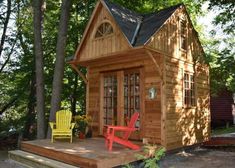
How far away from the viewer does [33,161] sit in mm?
7121

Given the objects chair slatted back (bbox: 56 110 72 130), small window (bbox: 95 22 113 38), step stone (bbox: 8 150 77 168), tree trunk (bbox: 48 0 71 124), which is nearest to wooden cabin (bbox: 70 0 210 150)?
small window (bbox: 95 22 113 38)

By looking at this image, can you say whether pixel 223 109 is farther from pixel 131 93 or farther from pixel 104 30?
pixel 104 30

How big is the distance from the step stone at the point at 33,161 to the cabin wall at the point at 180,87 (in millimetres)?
2805

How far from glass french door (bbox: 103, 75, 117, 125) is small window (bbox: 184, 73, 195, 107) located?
7.12 feet

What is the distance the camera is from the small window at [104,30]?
8.35 meters

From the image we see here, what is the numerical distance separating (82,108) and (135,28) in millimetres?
7261

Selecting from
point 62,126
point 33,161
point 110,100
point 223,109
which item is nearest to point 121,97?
point 110,100

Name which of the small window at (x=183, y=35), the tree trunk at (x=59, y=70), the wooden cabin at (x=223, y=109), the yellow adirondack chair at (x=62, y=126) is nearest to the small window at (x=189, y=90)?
the small window at (x=183, y=35)

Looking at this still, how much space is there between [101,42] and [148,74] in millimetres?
1721

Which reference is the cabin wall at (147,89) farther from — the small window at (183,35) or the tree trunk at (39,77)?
the tree trunk at (39,77)

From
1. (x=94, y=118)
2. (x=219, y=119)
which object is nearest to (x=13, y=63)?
(x=94, y=118)

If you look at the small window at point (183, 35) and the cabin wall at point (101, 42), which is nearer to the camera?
the cabin wall at point (101, 42)

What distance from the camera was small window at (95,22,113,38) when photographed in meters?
8.35

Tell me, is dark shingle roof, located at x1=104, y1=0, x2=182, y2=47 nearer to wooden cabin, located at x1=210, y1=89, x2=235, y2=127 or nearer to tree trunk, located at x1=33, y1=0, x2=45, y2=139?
tree trunk, located at x1=33, y1=0, x2=45, y2=139
